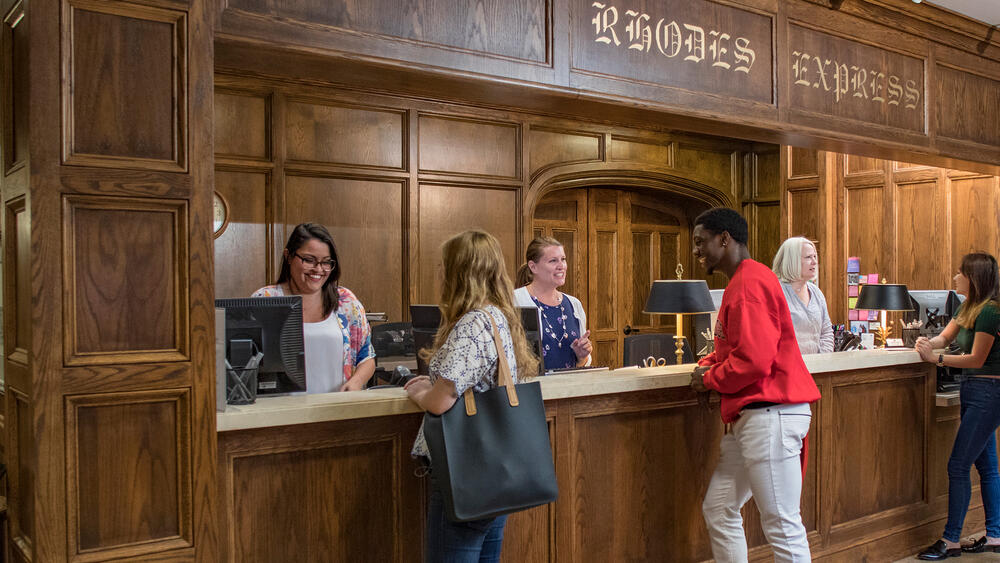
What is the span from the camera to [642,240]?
7.67m

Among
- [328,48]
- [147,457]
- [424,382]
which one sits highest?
[328,48]

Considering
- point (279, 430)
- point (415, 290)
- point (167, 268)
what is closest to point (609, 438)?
point (279, 430)

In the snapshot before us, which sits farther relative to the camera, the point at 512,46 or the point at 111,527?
the point at 512,46

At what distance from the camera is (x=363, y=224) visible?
18.5 ft

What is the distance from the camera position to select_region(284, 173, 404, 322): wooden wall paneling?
543cm

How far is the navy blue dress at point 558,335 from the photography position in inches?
154

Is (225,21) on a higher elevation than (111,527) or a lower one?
higher

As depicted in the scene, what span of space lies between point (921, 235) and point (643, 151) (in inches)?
97.3

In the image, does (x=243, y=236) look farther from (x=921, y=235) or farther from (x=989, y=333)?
(x=921, y=235)

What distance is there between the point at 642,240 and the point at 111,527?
6150mm

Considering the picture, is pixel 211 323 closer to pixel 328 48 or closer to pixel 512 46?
pixel 328 48

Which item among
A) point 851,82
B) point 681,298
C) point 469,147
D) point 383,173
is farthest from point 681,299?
point 383,173

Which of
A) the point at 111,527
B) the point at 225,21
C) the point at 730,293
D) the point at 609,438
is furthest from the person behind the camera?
the point at 609,438

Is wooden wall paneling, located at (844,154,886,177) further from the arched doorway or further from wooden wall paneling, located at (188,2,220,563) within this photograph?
wooden wall paneling, located at (188,2,220,563)
